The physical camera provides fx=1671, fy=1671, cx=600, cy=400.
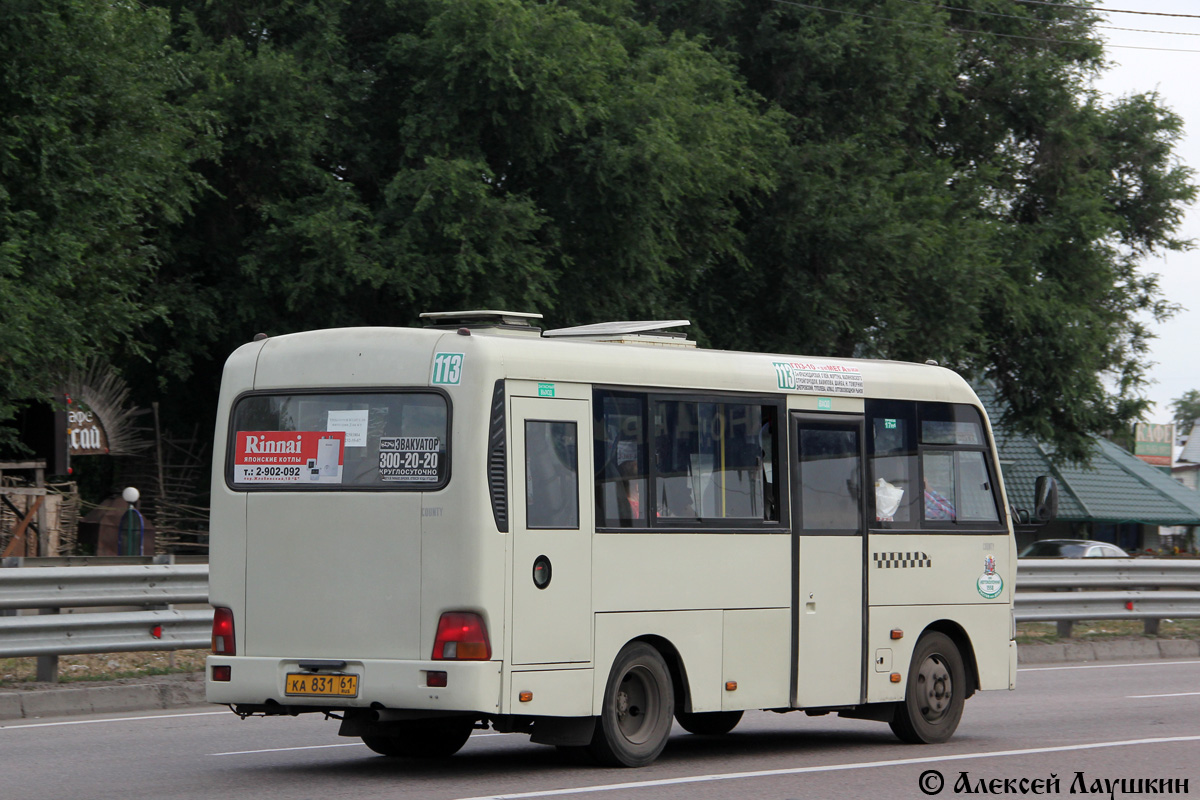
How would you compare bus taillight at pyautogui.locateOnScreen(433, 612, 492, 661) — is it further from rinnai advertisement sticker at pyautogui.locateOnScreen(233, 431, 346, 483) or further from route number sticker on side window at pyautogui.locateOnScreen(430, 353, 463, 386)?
route number sticker on side window at pyautogui.locateOnScreen(430, 353, 463, 386)

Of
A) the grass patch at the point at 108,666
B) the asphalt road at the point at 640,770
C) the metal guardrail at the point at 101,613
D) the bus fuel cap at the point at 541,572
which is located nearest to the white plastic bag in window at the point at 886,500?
the asphalt road at the point at 640,770

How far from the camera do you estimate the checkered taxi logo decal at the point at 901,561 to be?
11562 millimetres

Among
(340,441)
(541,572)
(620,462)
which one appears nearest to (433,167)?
(620,462)

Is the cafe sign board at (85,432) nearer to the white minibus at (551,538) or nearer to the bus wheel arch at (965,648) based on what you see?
the white minibus at (551,538)

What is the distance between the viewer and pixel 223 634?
9742 millimetres

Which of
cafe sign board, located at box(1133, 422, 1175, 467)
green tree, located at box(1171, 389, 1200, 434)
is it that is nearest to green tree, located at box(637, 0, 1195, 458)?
cafe sign board, located at box(1133, 422, 1175, 467)

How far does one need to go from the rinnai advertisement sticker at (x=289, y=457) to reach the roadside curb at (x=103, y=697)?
13.2ft

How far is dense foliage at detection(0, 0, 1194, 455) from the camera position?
975 inches

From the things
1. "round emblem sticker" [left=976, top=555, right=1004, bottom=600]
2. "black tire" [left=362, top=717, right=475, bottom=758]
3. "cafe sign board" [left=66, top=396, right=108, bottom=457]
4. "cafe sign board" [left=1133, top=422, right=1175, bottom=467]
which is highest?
"cafe sign board" [left=1133, top=422, right=1175, bottom=467]

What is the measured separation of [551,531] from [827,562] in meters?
2.49

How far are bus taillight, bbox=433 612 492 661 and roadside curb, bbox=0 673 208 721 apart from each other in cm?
517

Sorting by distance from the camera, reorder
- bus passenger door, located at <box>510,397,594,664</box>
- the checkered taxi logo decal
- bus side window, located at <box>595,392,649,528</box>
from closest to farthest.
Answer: bus passenger door, located at <box>510,397,594,664</box>
bus side window, located at <box>595,392,649,528</box>
the checkered taxi logo decal

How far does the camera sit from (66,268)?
71.9ft

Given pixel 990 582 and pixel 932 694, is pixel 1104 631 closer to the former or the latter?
pixel 990 582
